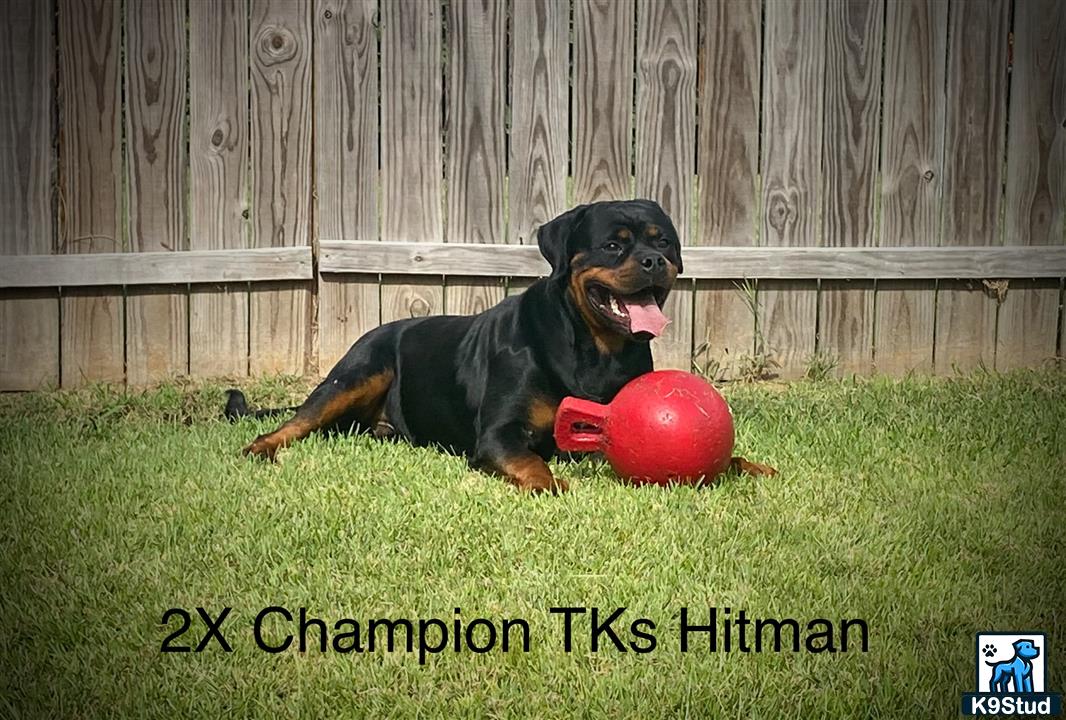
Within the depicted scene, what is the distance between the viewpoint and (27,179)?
5.83m

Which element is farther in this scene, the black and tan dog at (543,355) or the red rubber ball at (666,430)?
the black and tan dog at (543,355)

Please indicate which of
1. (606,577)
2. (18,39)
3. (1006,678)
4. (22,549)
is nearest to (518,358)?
(606,577)

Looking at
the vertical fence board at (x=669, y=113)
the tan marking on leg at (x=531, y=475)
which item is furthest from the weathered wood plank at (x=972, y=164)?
the tan marking on leg at (x=531, y=475)

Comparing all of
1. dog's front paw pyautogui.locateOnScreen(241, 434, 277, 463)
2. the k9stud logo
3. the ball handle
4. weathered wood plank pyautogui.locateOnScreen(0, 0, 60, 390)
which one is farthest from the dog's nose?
weathered wood plank pyautogui.locateOnScreen(0, 0, 60, 390)

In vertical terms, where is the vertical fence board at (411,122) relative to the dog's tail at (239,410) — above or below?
above

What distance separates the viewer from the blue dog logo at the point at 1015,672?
111 inches

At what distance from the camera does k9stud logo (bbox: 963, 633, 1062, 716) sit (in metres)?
2.73

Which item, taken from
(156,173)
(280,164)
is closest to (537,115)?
(280,164)

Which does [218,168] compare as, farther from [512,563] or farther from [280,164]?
[512,563]

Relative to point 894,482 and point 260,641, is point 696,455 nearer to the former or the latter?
point 894,482

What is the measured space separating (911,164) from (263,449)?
359 centimetres

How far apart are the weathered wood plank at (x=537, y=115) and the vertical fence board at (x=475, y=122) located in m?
0.07

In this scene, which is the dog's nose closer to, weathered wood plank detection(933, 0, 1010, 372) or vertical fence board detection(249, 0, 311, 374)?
vertical fence board detection(249, 0, 311, 374)

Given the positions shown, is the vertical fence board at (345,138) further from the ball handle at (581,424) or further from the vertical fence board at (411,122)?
the ball handle at (581,424)
